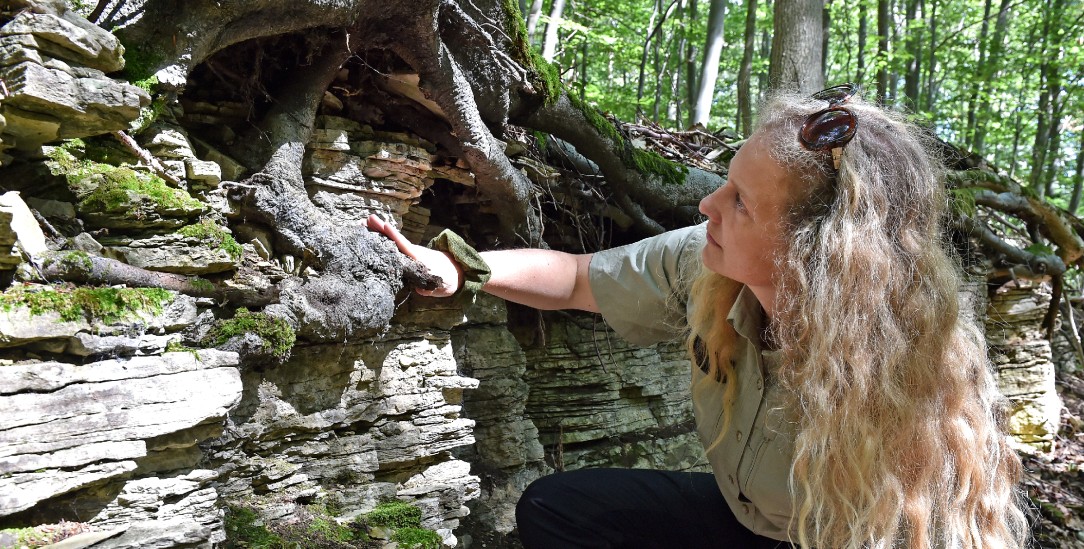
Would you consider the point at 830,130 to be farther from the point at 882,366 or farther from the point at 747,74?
the point at 747,74

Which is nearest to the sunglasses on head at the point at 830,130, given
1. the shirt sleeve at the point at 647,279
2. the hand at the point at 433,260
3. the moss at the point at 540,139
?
the shirt sleeve at the point at 647,279

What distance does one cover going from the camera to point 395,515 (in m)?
3.47

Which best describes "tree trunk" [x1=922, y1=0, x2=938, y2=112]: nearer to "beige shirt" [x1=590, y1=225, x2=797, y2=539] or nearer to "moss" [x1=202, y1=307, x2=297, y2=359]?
"beige shirt" [x1=590, y1=225, x2=797, y2=539]

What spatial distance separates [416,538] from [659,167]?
3257 millimetres

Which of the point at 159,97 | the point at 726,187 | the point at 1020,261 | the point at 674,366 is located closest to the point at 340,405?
the point at 159,97

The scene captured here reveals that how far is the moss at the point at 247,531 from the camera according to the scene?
280 centimetres

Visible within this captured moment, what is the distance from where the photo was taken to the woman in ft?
6.54

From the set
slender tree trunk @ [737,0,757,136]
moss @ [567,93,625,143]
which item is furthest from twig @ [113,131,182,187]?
slender tree trunk @ [737,0,757,136]

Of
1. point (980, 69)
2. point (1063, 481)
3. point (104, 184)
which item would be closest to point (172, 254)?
point (104, 184)

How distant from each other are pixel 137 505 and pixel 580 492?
5.15 feet

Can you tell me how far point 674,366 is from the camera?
6.19 metres

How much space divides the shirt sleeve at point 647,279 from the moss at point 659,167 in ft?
7.67

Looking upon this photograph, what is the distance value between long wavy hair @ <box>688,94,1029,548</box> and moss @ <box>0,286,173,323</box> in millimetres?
2124

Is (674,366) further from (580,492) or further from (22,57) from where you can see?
(22,57)
